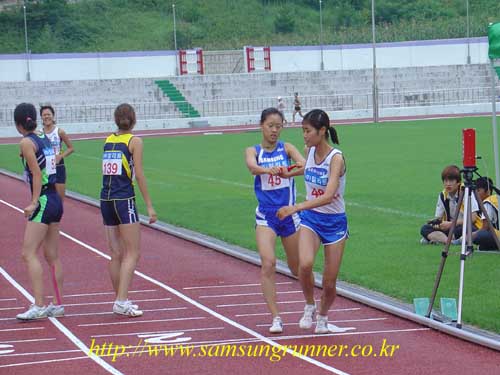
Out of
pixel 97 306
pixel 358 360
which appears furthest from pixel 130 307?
pixel 358 360

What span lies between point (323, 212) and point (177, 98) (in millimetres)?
48685

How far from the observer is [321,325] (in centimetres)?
866

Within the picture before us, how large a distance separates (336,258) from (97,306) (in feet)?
9.57

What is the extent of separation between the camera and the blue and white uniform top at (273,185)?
9.01m

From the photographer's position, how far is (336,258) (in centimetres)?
856

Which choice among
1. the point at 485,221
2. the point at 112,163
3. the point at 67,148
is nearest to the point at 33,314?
the point at 112,163

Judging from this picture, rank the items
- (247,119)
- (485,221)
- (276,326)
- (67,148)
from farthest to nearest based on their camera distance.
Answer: (247,119) → (67,148) → (485,221) → (276,326)

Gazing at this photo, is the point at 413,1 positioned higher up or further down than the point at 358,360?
higher up

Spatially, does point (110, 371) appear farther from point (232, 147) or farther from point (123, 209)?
point (232, 147)

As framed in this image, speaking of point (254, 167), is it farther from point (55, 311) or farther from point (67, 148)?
point (67, 148)

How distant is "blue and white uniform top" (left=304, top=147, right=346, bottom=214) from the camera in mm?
8484

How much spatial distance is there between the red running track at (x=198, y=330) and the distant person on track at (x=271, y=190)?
57cm

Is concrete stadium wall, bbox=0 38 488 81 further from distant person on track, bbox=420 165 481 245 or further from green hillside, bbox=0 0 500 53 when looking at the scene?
distant person on track, bbox=420 165 481 245

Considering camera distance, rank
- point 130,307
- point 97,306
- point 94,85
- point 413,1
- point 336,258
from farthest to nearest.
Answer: point 413,1
point 94,85
point 97,306
point 130,307
point 336,258
